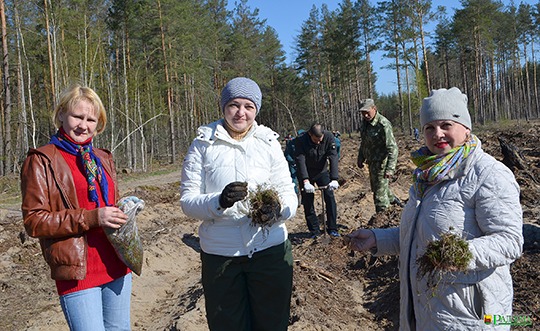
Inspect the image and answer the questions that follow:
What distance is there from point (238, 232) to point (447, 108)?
138cm

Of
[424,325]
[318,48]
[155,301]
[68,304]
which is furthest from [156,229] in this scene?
[318,48]

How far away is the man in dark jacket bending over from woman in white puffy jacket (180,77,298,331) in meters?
3.94

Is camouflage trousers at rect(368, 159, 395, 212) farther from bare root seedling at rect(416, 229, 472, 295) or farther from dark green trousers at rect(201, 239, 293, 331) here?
bare root seedling at rect(416, 229, 472, 295)

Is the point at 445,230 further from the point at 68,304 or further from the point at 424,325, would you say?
the point at 68,304

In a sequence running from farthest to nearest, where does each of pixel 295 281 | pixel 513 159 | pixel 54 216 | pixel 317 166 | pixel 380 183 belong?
pixel 513 159 < pixel 317 166 < pixel 380 183 < pixel 295 281 < pixel 54 216

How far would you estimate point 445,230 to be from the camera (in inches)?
65.6

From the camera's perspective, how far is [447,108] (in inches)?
70.1

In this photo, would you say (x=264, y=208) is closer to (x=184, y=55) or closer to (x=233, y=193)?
(x=233, y=193)

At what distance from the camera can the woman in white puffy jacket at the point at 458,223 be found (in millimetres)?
1558

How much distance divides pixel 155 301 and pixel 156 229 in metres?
3.56

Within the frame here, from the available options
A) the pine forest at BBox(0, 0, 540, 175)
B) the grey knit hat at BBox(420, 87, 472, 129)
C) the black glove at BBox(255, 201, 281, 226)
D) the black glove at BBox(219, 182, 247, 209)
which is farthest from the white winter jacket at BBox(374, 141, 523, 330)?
the pine forest at BBox(0, 0, 540, 175)

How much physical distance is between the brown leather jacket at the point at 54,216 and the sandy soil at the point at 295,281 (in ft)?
6.21

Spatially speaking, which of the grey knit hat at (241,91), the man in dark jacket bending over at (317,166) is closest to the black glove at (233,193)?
the grey knit hat at (241,91)

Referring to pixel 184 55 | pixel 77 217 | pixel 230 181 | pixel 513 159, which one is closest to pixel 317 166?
pixel 230 181
